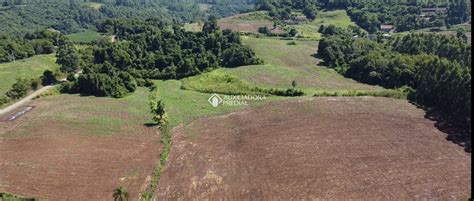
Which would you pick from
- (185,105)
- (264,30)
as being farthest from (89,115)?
(264,30)

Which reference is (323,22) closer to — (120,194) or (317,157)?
(317,157)

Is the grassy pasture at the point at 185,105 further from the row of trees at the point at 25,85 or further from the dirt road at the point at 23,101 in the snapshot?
the row of trees at the point at 25,85

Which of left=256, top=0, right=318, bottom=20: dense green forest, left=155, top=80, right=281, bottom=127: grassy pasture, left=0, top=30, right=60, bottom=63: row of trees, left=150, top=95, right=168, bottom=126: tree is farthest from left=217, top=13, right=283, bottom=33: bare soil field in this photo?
left=150, top=95, right=168, bottom=126: tree

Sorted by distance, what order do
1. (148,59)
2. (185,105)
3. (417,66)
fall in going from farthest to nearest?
(148,59) → (417,66) → (185,105)

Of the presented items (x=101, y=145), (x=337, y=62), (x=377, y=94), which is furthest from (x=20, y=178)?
(x=337, y=62)

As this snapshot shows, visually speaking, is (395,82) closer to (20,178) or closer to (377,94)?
(377,94)

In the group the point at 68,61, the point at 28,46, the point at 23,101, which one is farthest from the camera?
the point at 28,46

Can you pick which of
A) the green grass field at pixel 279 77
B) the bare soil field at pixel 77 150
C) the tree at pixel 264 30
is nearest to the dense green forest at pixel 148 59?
the green grass field at pixel 279 77
